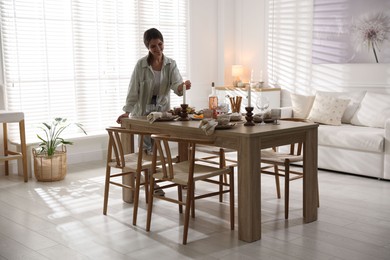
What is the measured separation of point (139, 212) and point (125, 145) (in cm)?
67

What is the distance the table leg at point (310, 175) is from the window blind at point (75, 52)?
338cm

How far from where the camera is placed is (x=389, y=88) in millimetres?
5926

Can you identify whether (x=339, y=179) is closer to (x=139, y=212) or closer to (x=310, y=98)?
(x=310, y=98)

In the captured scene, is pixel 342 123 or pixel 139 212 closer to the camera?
pixel 139 212

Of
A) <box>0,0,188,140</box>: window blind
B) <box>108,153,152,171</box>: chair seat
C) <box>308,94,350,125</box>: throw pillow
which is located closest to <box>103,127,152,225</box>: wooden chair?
<box>108,153,152,171</box>: chair seat

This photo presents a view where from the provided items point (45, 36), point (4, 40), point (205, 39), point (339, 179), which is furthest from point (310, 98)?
point (4, 40)

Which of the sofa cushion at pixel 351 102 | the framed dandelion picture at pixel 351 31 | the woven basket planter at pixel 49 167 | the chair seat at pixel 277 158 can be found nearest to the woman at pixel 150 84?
the chair seat at pixel 277 158

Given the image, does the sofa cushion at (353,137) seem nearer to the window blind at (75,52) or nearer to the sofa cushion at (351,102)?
the sofa cushion at (351,102)

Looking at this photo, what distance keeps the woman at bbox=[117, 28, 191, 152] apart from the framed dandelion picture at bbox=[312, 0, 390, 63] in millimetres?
2715

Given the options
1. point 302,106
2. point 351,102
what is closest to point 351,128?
point 351,102

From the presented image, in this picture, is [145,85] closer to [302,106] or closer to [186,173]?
[186,173]

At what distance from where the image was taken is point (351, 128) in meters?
5.51

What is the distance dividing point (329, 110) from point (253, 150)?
2.80 m

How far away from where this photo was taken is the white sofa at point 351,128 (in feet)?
16.7
